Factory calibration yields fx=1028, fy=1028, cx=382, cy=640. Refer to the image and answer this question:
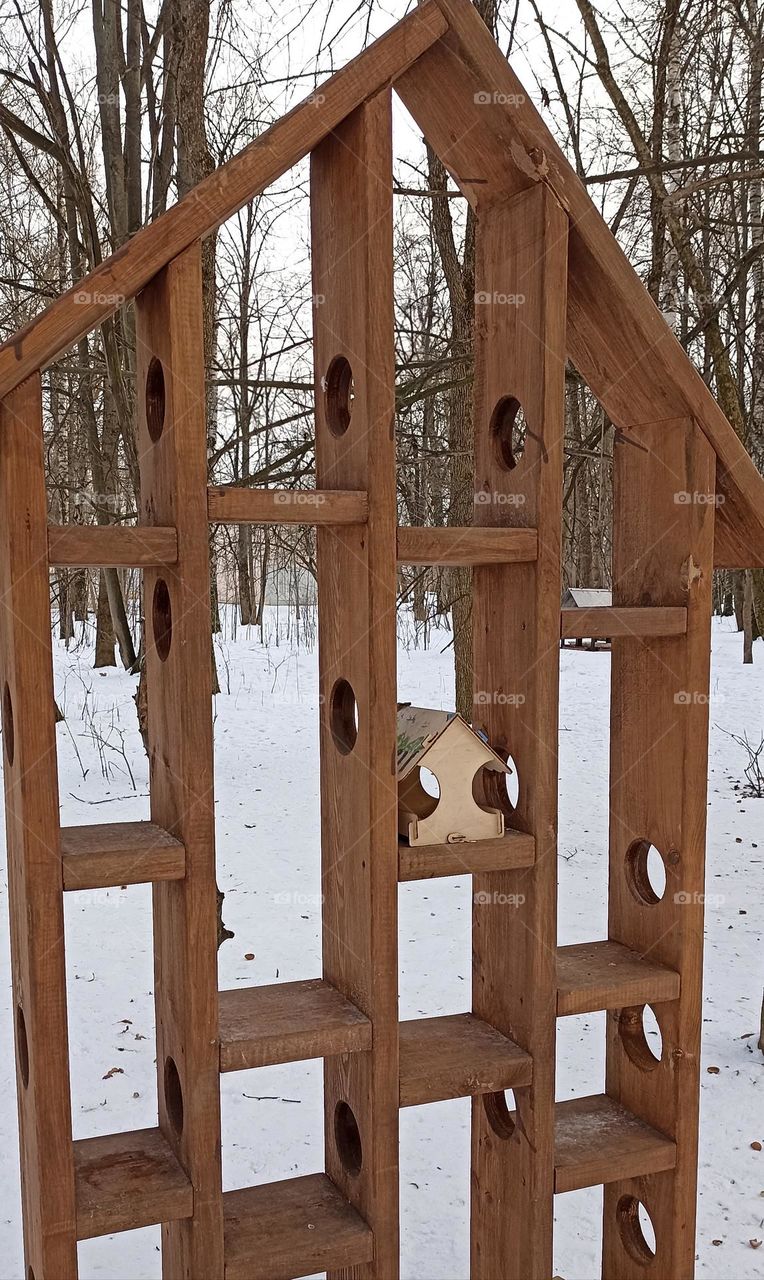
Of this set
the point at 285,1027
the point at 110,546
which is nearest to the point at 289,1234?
the point at 285,1027

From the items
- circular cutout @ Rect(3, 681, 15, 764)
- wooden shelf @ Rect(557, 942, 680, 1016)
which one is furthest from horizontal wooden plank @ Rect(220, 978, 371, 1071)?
circular cutout @ Rect(3, 681, 15, 764)

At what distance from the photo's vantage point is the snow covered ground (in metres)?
2.16

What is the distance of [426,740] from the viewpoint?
1.50m

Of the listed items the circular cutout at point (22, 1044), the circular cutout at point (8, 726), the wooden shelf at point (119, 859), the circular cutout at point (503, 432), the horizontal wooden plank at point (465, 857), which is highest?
the circular cutout at point (503, 432)

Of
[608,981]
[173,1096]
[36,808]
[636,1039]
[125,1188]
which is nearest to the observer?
[36,808]

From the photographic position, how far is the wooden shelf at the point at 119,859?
4.06ft

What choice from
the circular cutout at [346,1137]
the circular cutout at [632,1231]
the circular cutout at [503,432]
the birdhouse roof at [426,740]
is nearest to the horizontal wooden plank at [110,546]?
the birdhouse roof at [426,740]

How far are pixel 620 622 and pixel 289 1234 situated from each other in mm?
977

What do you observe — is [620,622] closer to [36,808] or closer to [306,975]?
[36,808]

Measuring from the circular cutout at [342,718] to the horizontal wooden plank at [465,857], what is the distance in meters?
0.16

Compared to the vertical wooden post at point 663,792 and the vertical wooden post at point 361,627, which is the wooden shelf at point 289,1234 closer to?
the vertical wooden post at point 361,627

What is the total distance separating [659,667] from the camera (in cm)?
166

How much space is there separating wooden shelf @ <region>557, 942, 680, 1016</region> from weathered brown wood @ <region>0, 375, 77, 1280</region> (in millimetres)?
715

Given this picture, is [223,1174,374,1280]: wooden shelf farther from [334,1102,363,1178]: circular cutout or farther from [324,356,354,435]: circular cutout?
[324,356,354,435]: circular cutout
